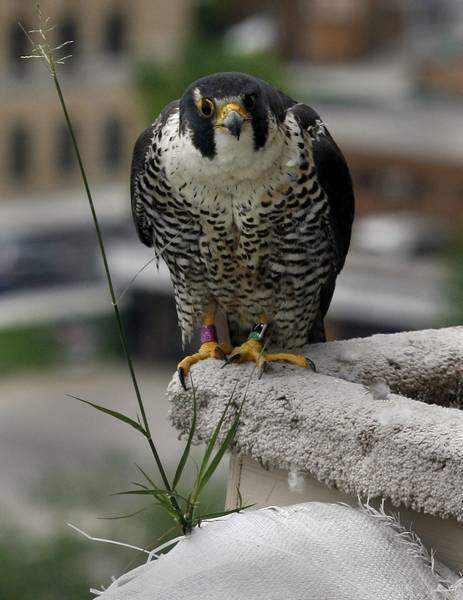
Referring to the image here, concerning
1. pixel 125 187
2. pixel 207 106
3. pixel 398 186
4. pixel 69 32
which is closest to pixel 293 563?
pixel 207 106

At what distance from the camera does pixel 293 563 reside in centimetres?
209

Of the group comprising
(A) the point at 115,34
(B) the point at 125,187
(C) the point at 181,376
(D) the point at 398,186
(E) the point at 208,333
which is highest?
(C) the point at 181,376

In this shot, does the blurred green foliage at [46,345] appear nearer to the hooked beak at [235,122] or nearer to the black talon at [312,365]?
the black talon at [312,365]

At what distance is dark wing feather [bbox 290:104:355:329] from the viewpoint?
3.13 meters

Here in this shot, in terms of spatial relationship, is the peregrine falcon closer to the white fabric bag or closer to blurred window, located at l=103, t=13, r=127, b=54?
the white fabric bag

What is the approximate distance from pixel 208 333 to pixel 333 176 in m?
0.52

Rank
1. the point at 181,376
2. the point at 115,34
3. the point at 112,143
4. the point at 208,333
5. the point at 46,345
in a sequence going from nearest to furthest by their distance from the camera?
the point at 181,376, the point at 208,333, the point at 46,345, the point at 112,143, the point at 115,34

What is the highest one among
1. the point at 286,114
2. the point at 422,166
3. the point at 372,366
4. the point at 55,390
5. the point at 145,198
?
the point at 286,114

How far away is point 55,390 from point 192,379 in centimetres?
1926

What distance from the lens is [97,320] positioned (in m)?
23.9

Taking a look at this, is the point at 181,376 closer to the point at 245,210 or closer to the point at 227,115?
the point at 245,210

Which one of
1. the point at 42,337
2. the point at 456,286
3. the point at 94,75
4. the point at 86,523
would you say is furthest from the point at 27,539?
the point at 94,75

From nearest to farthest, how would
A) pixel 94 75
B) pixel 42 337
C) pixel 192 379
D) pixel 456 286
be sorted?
pixel 192 379 → pixel 456 286 → pixel 42 337 → pixel 94 75

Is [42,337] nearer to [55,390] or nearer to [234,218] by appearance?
[55,390]
